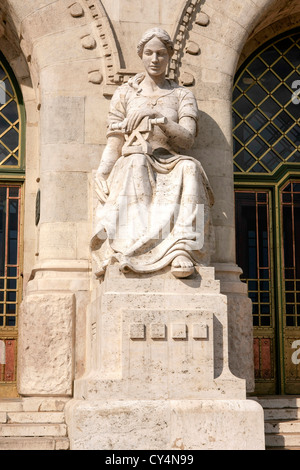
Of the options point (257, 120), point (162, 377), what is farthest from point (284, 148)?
point (162, 377)

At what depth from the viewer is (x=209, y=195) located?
993cm

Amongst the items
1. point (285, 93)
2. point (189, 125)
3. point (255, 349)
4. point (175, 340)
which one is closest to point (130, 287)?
point (175, 340)

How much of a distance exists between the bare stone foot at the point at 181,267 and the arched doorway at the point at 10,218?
292 cm

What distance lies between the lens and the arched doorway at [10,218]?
11.0 meters

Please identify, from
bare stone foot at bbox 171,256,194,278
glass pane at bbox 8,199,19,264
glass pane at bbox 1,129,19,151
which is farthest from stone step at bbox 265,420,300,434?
glass pane at bbox 1,129,19,151

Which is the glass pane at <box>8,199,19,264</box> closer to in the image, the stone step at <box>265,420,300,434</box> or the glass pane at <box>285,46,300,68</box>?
the stone step at <box>265,420,300,434</box>

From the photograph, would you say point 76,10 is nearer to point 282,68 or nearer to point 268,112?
point 268,112

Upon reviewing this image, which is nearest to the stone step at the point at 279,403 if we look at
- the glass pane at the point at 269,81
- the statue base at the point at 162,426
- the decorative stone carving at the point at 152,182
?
the statue base at the point at 162,426

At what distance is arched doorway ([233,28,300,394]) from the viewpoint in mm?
11414

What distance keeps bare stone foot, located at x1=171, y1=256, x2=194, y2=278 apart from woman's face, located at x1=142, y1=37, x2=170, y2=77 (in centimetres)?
235

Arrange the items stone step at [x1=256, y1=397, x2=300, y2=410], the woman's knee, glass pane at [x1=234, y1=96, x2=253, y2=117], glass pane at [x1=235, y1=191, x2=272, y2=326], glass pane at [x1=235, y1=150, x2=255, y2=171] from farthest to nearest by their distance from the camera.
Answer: glass pane at [x1=234, y1=96, x2=253, y2=117] → glass pane at [x1=235, y1=150, x2=255, y2=171] → glass pane at [x1=235, y1=191, x2=272, y2=326] → stone step at [x1=256, y1=397, x2=300, y2=410] → the woman's knee

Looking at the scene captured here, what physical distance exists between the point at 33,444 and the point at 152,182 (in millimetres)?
2957

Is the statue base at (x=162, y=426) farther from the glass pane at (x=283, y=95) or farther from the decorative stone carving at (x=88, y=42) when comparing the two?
the glass pane at (x=283, y=95)

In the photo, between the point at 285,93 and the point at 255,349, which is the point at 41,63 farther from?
the point at 255,349
